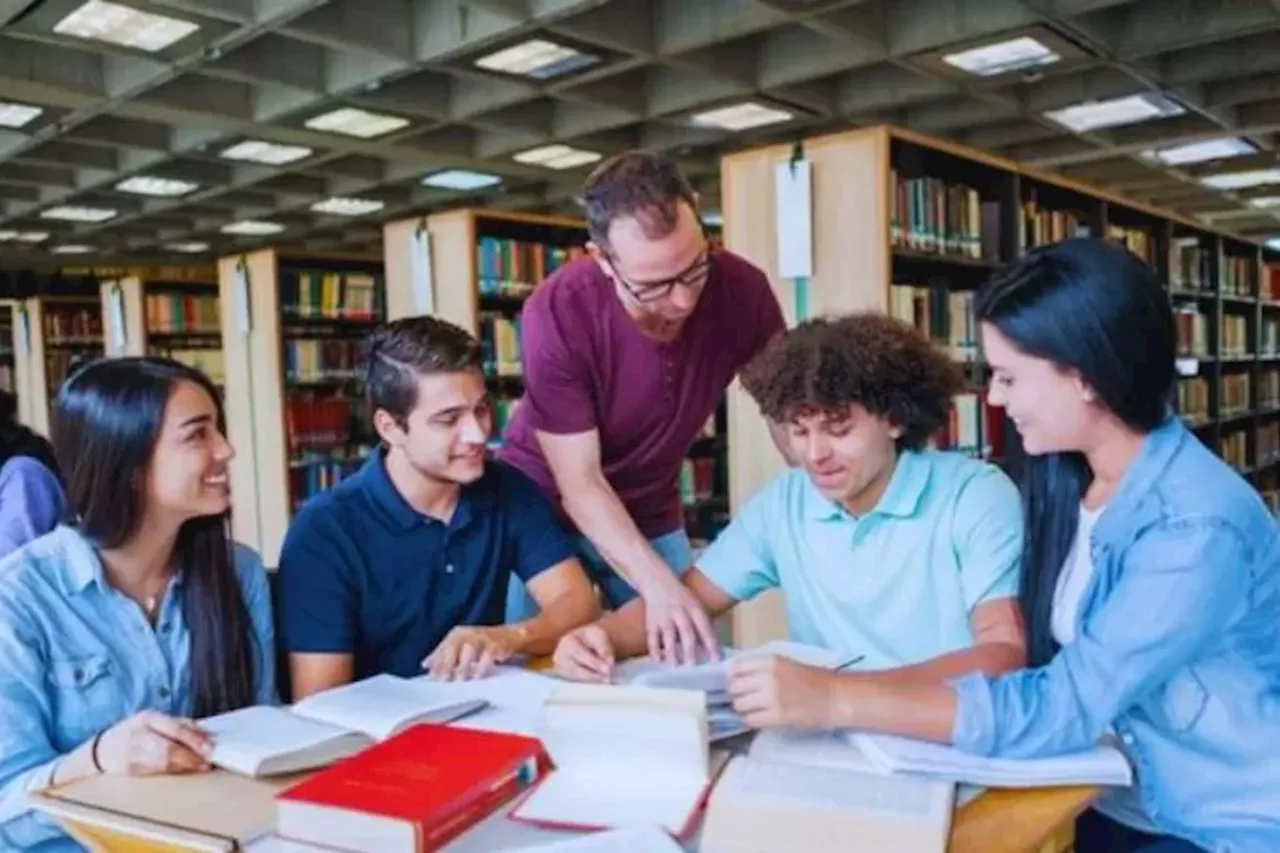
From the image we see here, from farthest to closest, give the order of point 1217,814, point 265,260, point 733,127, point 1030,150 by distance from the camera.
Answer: point 1030,150 < point 733,127 < point 265,260 < point 1217,814

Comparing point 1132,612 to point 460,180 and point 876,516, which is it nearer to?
point 876,516

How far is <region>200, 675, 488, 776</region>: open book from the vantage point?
114 centimetres

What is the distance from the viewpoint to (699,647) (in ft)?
5.07

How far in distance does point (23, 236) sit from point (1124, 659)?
13.4 metres

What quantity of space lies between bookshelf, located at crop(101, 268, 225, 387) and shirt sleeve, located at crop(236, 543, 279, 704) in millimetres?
5888

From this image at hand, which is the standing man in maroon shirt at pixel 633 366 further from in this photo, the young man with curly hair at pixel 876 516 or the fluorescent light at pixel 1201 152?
the fluorescent light at pixel 1201 152

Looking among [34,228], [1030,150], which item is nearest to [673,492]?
[1030,150]

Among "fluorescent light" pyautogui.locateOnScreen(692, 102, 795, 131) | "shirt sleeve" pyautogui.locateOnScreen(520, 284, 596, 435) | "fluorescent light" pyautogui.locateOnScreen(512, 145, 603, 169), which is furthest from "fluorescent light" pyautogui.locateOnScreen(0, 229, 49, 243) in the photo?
"shirt sleeve" pyautogui.locateOnScreen(520, 284, 596, 435)

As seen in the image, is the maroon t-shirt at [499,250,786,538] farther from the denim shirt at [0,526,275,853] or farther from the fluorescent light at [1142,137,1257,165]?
the fluorescent light at [1142,137,1257,165]

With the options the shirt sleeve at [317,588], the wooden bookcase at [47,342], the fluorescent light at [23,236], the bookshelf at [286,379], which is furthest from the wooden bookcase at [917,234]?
the fluorescent light at [23,236]

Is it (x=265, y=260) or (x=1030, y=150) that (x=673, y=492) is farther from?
(x=1030, y=150)

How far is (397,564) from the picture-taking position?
1.77 meters

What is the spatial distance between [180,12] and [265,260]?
4.40 feet

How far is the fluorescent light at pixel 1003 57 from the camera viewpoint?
568cm
